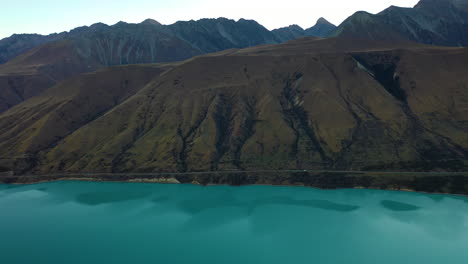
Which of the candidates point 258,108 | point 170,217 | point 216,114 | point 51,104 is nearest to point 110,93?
point 51,104

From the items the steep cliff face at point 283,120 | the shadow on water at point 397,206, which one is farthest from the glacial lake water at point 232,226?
the steep cliff face at point 283,120

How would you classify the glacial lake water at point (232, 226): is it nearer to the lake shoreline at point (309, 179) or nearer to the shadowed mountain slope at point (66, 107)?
the lake shoreline at point (309, 179)

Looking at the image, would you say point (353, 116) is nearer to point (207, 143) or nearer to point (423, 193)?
point (423, 193)

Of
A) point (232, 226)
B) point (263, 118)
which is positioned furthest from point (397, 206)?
point (263, 118)

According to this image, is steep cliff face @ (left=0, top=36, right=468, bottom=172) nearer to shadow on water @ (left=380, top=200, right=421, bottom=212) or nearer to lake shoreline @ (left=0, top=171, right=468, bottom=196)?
lake shoreline @ (left=0, top=171, right=468, bottom=196)

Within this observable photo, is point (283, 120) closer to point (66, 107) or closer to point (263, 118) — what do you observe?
point (263, 118)

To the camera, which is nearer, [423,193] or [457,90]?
[423,193]
